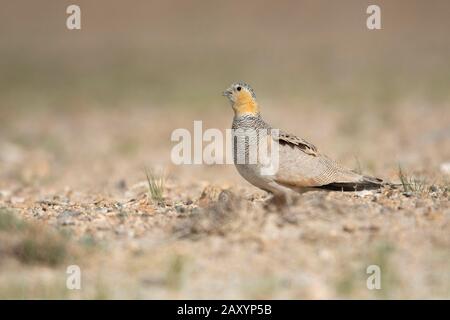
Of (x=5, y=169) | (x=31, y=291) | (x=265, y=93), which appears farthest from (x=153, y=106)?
(x=31, y=291)

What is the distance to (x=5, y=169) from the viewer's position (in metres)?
14.5

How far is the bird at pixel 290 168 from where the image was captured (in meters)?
7.62

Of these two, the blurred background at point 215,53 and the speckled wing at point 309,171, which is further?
the blurred background at point 215,53

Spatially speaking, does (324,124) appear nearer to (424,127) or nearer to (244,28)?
(424,127)

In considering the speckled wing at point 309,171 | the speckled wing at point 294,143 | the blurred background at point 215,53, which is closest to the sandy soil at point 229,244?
the speckled wing at point 309,171

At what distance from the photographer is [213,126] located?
1767 centimetres

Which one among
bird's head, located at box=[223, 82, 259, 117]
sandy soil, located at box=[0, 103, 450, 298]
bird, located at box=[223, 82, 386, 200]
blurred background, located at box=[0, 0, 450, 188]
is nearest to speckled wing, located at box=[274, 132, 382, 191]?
bird, located at box=[223, 82, 386, 200]

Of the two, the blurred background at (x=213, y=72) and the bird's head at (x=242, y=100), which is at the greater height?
the blurred background at (x=213, y=72)

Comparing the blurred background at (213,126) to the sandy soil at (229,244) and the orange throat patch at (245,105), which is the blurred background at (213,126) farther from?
the orange throat patch at (245,105)

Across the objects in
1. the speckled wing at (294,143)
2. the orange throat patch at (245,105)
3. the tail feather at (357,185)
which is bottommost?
the tail feather at (357,185)

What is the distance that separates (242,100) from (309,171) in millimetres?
1079

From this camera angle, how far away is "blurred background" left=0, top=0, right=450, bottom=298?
20.9ft

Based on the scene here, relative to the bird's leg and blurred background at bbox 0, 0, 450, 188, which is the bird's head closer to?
the bird's leg
